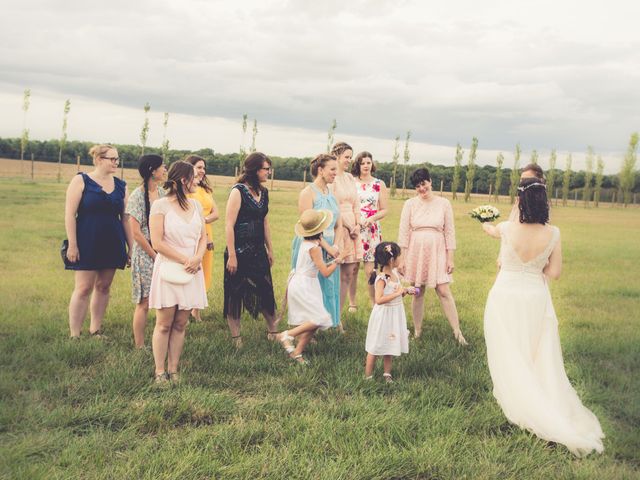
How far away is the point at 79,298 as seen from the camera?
7184mm

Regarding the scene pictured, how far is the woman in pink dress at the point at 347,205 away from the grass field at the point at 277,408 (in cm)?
98

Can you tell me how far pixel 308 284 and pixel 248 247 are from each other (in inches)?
38.1

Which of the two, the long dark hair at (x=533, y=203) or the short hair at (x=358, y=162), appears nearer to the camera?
the long dark hair at (x=533, y=203)

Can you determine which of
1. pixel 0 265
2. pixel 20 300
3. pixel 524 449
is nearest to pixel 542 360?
pixel 524 449

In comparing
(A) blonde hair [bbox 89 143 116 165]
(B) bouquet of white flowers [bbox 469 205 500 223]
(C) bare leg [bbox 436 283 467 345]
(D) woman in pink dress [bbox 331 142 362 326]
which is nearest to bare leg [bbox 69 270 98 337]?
(A) blonde hair [bbox 89 143 116 165]

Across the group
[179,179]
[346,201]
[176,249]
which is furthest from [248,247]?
[346,201]

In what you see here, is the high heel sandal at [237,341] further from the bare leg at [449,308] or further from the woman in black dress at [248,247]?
the bare leg at [449,308]

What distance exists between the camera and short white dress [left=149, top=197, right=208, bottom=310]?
5660 mm

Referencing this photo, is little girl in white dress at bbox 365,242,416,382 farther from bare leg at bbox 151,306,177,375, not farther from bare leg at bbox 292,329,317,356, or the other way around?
bare leg at bbox 151,306,177,375

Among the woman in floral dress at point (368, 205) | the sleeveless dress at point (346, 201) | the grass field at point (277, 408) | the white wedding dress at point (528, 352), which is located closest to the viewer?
the grass field at point (277, 408)

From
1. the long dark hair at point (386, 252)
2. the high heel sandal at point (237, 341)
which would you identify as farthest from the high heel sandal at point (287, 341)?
the long dark hair at point (386, 252)

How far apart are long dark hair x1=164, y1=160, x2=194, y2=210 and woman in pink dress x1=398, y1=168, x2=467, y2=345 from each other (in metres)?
3.19

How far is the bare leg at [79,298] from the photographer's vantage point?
23.5 feet

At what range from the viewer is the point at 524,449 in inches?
183
